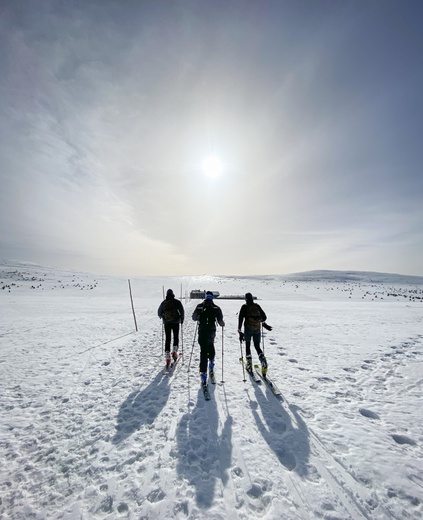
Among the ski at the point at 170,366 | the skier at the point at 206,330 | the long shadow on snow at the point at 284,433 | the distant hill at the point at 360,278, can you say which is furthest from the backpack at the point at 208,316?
the distant hill at the point at 360,278

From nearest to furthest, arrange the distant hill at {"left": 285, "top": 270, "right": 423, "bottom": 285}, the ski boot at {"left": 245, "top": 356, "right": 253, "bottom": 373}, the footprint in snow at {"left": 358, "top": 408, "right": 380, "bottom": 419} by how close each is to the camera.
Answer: the footprint in snow at {"left": 358, "top": 408, "right": 380, "bottom": 419}, the ski boot at {"left": 245, "top": 356, "right": 253, "bottom": 373}, the distant hill at {"left": 285, "top": 270, "right": 423, "bottom": 285}

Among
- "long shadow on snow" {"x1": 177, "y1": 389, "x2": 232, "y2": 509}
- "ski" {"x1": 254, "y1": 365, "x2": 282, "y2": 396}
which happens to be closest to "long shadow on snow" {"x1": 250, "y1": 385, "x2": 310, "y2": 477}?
"ski" {"x1": 254, "y1": 365, "x2": 282, "y2": 396}

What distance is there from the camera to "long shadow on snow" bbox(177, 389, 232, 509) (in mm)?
3650

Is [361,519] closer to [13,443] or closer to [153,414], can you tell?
[153,414]

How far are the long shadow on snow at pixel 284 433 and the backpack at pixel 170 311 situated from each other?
12.9 ft

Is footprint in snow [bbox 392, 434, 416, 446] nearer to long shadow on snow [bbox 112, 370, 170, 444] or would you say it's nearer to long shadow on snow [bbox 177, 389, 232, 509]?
long shadow on snow [bbox 177, 389, 232, 509]

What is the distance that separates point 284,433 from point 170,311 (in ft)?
17.0

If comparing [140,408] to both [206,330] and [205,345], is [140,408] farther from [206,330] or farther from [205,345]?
[206,330]

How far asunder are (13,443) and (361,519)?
20.8ft

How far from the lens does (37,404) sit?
20.1 feet

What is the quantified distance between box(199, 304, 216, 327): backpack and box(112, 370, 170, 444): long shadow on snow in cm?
233

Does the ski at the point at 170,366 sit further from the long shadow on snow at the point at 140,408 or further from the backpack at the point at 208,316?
the backpack at the point at 208,316

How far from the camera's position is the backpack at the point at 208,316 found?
7.13 meters

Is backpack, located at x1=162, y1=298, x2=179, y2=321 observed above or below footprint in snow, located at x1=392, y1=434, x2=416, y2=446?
above
